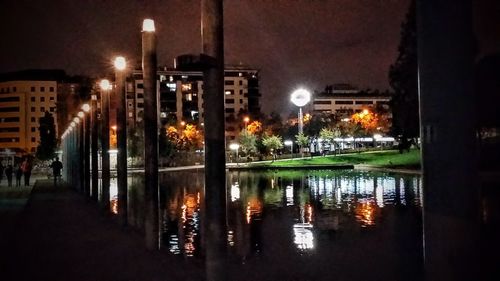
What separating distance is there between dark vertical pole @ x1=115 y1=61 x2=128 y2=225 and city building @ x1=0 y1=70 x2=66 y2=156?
14900cm

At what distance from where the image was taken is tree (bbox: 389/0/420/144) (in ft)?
171

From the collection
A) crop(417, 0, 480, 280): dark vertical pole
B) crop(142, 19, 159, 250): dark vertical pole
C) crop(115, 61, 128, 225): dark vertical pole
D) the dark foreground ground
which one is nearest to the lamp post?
crop(115, 61, 128, 225): dark vertical pole

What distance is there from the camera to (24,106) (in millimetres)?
160250

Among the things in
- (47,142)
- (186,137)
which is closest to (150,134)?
(47,142)

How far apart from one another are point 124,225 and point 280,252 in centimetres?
526

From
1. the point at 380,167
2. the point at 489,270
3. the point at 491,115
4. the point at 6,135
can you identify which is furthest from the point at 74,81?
the point at 489,270

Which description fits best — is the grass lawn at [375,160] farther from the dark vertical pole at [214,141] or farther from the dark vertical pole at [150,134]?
the dark vertical pole at [214,141]

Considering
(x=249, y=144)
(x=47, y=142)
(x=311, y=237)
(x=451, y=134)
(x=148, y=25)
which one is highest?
(x=148, y=25)

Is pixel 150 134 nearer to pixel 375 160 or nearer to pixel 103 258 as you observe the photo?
pixel 103 258

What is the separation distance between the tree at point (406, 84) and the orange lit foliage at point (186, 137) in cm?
4407

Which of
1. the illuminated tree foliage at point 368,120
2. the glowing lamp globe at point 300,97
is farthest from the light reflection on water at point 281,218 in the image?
the illuminated tree foliage at point 368,120

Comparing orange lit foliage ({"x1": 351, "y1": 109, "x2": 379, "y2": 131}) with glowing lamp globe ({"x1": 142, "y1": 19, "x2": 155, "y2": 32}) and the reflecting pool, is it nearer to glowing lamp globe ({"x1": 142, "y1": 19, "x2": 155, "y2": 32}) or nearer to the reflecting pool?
the reflecting pool

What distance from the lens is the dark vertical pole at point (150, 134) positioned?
36.2 feet

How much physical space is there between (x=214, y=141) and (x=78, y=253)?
5.40m
